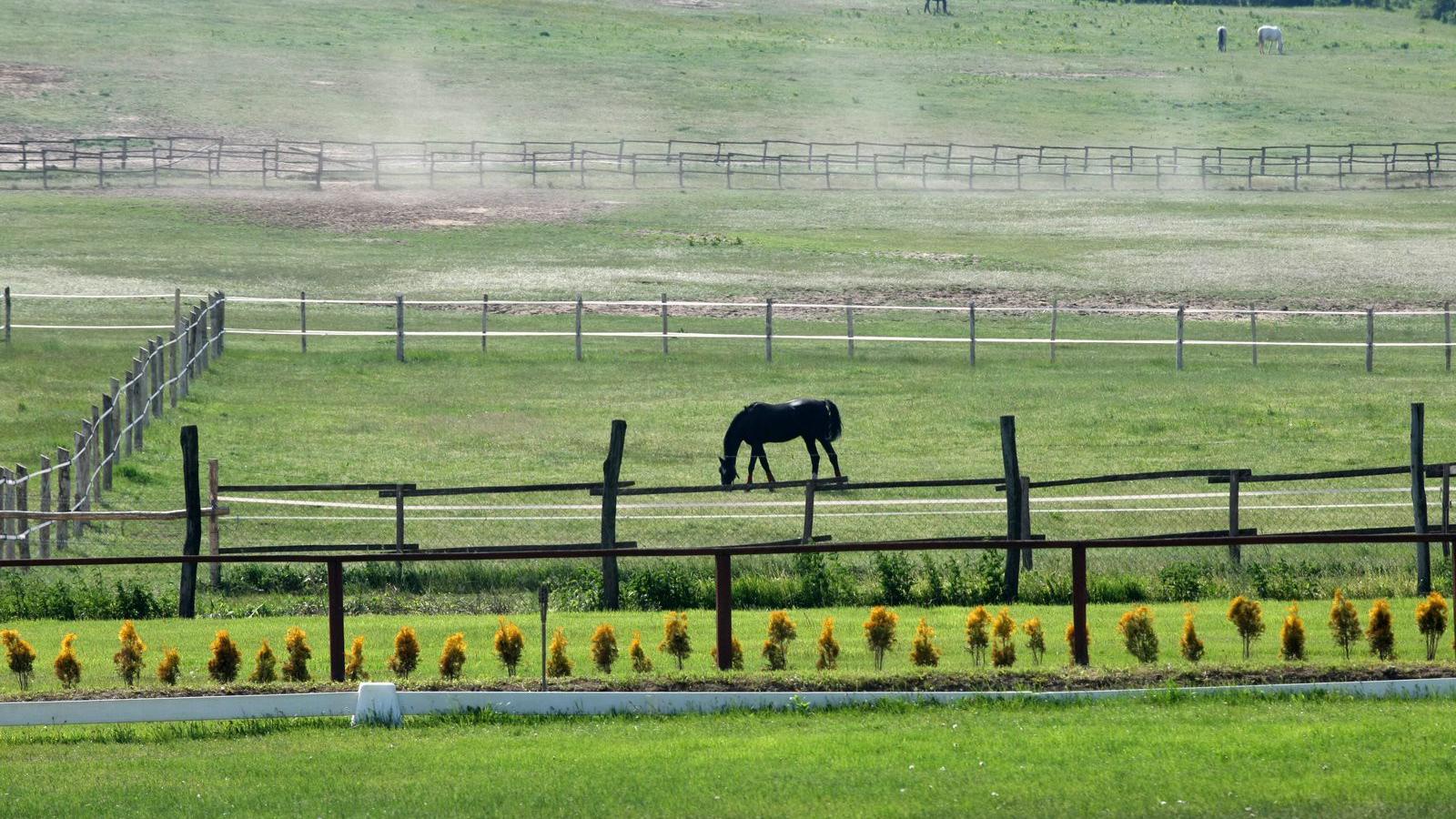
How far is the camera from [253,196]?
210 feet

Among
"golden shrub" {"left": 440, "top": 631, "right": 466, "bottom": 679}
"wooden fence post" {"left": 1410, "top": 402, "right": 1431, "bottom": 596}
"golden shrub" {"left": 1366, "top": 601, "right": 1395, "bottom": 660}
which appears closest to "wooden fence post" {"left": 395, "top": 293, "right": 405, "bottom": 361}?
"wooden fence post" {"left": 1410, "top": 402, "right": 1431, "bottom": 596}

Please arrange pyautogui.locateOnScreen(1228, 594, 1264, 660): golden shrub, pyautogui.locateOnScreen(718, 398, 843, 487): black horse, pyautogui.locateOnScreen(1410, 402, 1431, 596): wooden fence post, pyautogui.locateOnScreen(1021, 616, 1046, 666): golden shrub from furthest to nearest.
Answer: pyautogui.locateOnScreen(718, 398, 843, 487): black horse → pyautogui.locateOnScreen(1410, 402, 1431, 596): wooden fence post → pyautogui.locateOnScreen(1228, 594, 1264, 660): golden shrub → pyautogui.locateOnScreen(1021, 616, 1046, 666): golden shrub

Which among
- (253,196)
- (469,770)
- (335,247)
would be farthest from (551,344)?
(469,770)

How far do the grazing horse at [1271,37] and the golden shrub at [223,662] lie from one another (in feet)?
323

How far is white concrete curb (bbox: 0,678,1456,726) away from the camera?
485 inches

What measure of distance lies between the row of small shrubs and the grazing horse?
9545 centimetres

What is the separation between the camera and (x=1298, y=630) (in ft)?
44.1

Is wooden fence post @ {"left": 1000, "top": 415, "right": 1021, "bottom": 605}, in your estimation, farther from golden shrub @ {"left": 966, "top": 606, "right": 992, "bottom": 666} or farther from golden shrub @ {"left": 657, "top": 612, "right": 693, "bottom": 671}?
golden shrub @ {"left": 657, "top": 612, "right": 693, "bottom": 671}

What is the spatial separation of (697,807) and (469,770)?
1497 millimetres

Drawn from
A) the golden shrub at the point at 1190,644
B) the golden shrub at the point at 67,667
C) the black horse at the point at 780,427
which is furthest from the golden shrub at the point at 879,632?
the black horse at the point at 780,427

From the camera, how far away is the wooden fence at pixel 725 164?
6888 cm

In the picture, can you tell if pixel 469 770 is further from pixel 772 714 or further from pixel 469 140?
pixel 469 140

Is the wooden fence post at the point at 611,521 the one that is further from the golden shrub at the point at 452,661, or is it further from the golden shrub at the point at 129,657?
the golden shrub at the point at 129,657

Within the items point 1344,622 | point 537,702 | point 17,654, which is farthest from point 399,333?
point 1344,622
